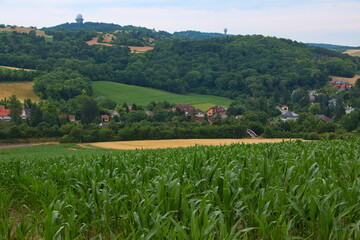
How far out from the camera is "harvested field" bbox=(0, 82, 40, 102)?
9762cm

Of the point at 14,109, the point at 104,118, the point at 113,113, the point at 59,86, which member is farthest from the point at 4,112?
the point at 113,113

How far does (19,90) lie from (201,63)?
74.0m

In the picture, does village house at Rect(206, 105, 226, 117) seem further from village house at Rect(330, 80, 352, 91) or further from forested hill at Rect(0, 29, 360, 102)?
village house at Rect(330, 80, 352, 91)

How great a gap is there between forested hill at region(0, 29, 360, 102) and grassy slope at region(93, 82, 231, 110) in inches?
282

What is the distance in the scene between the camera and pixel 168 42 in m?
179

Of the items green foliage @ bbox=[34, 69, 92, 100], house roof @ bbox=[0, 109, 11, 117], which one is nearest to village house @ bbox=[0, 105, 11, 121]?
house roof @ bbox=[0, 109, 11, 117]

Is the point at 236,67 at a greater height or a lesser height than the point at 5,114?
greater

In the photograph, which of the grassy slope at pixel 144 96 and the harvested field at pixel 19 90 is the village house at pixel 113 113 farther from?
the harvested field at pixel 19 90

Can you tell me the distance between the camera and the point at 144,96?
115562 mm

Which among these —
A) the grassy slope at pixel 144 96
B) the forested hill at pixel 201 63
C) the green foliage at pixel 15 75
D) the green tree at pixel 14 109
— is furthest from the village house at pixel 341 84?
the green tree at pixel 14 109

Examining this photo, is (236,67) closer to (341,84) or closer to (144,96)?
(341,84)

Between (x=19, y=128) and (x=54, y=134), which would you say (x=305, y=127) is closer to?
(x=54, y=134)

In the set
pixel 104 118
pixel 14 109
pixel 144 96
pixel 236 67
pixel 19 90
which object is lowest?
pixel 104 118

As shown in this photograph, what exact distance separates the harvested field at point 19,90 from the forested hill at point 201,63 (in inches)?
880
